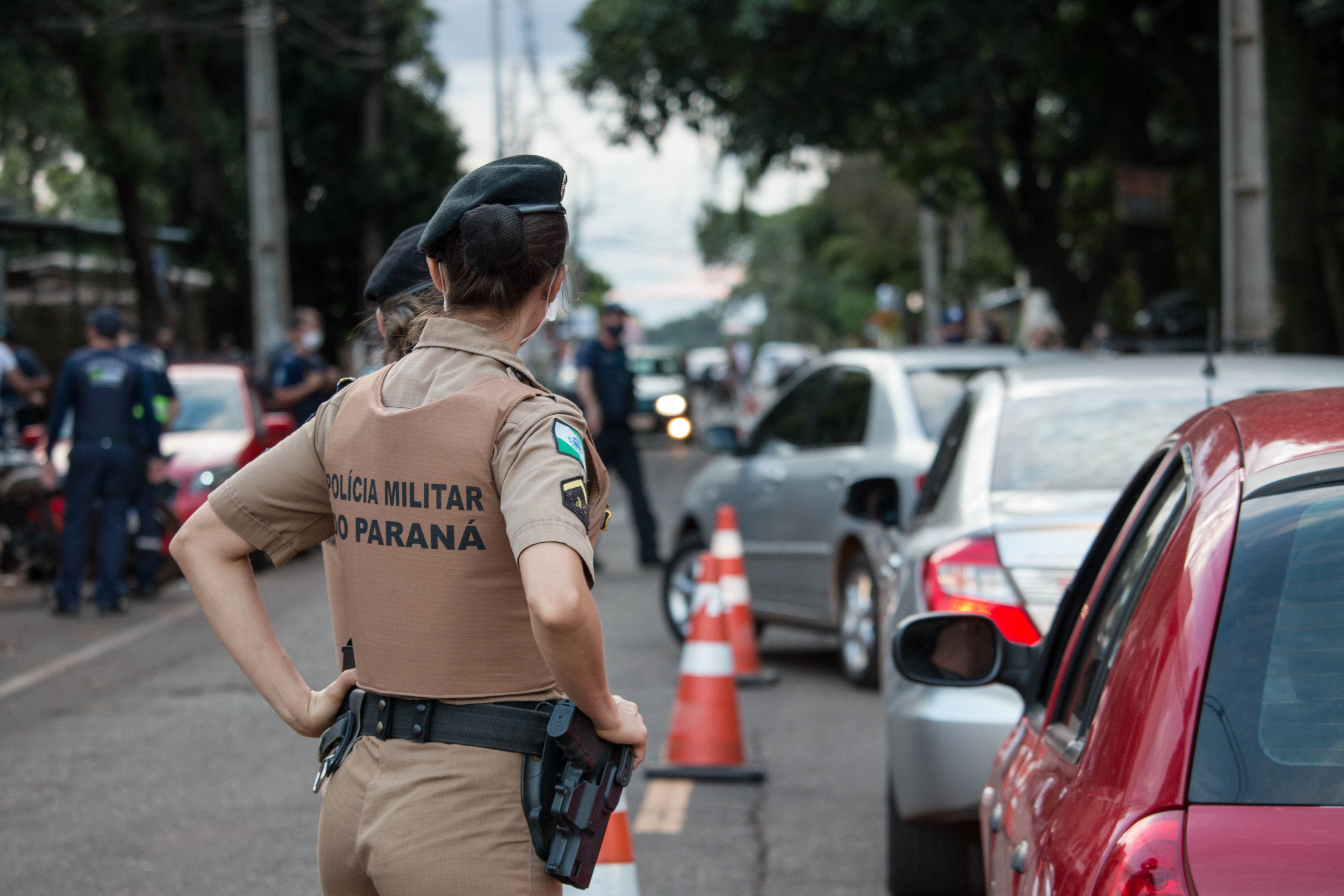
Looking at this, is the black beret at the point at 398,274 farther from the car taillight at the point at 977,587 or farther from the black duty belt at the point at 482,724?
the car taillight at the point at 977,587

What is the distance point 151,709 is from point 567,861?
618 cm

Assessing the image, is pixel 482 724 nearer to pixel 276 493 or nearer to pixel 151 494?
pixel 276 493

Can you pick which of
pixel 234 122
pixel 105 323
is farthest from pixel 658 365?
pixel 105 323

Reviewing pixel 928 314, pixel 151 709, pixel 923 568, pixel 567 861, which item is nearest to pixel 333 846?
pixel 567 861

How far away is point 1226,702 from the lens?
71.7 inches

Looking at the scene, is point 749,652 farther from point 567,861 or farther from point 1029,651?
point 567,861

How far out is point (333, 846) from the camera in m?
2.29

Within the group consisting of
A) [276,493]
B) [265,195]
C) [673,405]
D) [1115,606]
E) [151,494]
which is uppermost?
[265,195]

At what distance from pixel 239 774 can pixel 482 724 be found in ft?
15.2

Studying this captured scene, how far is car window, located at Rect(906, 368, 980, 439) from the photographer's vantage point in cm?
800

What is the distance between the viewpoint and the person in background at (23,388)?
52.9ft

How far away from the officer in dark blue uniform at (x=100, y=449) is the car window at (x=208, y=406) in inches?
95.3

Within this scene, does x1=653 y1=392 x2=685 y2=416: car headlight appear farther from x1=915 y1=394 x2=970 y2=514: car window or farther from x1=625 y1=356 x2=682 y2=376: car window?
x1=625 y1=356 x2=682 y2=376: car window

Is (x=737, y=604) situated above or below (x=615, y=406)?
below
